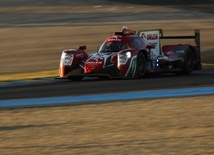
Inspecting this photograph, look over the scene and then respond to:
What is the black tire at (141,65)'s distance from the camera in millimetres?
18311

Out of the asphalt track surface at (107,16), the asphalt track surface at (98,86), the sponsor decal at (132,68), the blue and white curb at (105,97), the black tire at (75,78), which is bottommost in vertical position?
the black tire at (75,78)

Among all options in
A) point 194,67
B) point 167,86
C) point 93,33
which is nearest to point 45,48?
point 93,33

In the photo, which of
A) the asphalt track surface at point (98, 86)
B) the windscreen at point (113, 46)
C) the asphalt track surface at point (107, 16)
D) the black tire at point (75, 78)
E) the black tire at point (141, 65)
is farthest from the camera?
the asphalt track surface at point (107, 16)

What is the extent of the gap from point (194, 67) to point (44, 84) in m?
5.06

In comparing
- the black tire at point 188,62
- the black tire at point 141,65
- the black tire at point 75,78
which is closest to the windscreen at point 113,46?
the black tire at point 141,65

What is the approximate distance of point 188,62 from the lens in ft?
66.4

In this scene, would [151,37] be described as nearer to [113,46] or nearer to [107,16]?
[113,46]

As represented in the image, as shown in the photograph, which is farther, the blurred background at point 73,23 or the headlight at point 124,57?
the blurred background at point 73,23

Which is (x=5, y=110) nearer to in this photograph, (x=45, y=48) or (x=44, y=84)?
(x=44, y=84)

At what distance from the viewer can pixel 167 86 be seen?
15.9 metres

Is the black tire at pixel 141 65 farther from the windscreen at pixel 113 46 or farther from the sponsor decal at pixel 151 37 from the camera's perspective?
the sponsor decal at pixel 151 37

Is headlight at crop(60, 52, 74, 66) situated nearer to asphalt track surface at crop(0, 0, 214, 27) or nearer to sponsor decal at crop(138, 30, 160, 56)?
sponsor decal at crop(138, 30, 160, 56)

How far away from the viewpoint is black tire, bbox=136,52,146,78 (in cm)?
1831

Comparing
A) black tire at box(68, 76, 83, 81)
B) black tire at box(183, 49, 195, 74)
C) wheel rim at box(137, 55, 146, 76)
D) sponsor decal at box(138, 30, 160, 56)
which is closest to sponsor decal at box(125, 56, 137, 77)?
wheel rim at box(137, 55, 146, 76)
